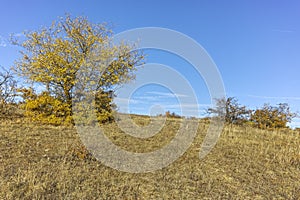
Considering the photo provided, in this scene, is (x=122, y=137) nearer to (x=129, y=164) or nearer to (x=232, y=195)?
(x=129, y=164)

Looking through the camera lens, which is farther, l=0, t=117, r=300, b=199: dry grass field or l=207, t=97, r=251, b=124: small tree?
l=207, t=97, r=251, b=124: small tree

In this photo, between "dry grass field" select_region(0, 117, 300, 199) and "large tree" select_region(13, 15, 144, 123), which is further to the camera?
"large tree" select_region(13, 15, 144, 123)

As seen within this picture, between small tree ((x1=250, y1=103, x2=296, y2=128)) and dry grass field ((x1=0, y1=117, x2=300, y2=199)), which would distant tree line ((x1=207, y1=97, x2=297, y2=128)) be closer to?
small tree ((x1=250, y1=103, x2=296, y2=128))

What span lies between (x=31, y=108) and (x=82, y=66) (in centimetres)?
380

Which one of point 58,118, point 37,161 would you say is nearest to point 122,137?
point 37,161

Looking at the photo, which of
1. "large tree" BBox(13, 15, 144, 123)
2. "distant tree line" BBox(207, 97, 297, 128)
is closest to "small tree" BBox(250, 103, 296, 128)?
"distant tree line" BBox(207, 97, 297, 128)

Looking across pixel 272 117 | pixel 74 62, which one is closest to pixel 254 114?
pixel 272 117

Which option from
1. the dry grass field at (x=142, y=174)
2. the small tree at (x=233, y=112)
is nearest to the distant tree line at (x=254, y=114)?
the small tree at (x=233, y=112)

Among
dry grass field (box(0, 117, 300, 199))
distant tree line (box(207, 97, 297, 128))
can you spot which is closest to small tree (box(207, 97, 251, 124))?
distant tree line (box(207, 97, 297, 128))

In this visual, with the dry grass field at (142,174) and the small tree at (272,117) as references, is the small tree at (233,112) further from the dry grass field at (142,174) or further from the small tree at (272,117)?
the dry grass field at (142,174)

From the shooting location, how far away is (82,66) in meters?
14.2

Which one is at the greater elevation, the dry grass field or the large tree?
the large tree

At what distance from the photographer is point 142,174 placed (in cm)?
625

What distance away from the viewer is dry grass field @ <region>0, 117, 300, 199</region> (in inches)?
200
